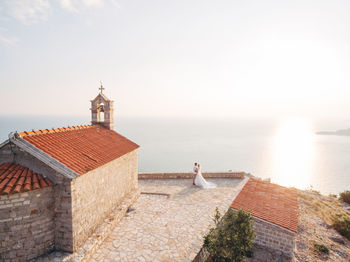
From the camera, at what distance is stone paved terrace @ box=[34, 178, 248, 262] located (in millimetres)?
7484

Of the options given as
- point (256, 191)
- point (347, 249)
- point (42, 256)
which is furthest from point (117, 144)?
point (347, 249)

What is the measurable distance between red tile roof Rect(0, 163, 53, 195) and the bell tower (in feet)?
25.7

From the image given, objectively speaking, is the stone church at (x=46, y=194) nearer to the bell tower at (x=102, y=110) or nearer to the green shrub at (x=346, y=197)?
the bell tower at (x=102, y=110)

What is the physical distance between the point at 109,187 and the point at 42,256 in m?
3.72

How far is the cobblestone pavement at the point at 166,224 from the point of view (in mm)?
7547

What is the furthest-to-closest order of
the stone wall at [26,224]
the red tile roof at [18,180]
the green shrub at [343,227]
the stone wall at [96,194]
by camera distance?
the green shrub at [343,227]
the stone wall at [96,194]
the stone wall at [26,224]
the red tile roof at [18,180]

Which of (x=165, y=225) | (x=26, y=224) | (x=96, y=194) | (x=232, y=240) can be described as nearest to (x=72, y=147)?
(x=96, y=194)

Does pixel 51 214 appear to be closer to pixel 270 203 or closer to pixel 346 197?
pixel 270 203

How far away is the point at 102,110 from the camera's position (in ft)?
48.9

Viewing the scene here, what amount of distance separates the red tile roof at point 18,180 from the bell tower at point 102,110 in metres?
7.83

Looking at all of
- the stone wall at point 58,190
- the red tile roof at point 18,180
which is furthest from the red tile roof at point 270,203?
the red tile roof at point 18,180

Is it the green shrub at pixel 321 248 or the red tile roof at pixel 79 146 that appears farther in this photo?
the green shrub at pixel 321 248

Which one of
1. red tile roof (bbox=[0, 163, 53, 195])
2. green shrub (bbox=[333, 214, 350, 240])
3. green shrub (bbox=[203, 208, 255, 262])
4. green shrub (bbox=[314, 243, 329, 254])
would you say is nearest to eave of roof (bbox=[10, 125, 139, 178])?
red tile roof (bbox=[0, 163, 53, 195])

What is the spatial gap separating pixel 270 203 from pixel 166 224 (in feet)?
21.0
